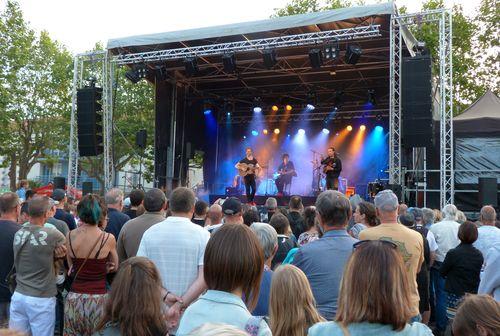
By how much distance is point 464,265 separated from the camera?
474cm

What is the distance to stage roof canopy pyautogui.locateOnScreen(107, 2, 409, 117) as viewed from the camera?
1180 cm

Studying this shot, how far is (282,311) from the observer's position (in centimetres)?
218

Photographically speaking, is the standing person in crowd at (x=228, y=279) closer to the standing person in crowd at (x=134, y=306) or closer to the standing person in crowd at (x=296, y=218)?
the standing person in crowd at (x=134, y=306)

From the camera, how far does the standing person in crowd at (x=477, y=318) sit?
1.83 m

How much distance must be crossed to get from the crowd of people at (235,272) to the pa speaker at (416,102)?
4722 mm

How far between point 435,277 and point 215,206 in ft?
11.0

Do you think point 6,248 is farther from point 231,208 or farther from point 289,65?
point 289,65

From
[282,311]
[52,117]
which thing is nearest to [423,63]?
[282,311]

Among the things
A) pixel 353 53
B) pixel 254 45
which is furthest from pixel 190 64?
pixel 353 53

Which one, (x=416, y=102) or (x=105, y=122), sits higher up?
(x=416, y=102)

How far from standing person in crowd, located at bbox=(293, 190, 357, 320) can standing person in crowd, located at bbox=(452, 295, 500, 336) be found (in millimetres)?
839

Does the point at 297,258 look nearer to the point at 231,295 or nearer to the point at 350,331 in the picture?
the point at 231,295

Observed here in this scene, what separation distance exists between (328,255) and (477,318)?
3.26ft

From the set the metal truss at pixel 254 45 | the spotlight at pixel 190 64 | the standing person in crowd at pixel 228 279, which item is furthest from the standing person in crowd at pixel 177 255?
the spotlight at pixel 190 64
